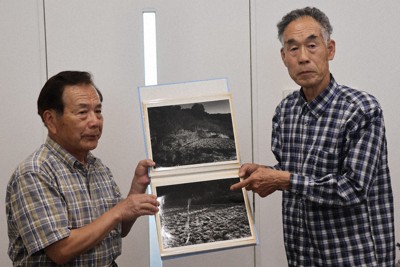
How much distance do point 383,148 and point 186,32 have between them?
1.15 metres

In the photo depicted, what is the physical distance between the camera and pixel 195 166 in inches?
63.9

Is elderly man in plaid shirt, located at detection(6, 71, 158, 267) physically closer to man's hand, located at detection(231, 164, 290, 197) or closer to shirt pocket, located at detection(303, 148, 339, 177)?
man's hand, located at detection(231, 164, 290, 197)

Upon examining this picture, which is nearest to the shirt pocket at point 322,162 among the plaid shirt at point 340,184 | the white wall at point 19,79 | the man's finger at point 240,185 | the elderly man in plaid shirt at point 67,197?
the plaid shirt at point 340,184

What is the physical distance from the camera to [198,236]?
62.1 inches

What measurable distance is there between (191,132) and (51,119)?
49cm

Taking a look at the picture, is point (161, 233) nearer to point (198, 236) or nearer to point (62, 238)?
point (198, 236)

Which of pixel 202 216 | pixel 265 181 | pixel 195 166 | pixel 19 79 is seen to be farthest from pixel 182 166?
pixel 19 79

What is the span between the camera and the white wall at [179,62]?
225cm

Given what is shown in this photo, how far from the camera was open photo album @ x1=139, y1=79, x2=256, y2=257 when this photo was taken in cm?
158

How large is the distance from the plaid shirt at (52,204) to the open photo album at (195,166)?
0.21 m

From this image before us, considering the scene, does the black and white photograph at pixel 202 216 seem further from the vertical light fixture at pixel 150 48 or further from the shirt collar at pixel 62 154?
the vertical light fixture at pixel 150 48

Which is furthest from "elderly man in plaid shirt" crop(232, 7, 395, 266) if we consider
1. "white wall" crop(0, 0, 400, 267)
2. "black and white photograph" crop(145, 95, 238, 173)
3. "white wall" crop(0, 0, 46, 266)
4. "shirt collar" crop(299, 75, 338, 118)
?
"white wall" crop(0, 0, 46, 266)

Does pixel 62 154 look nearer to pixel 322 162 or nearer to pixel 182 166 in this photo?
pixel 182 166

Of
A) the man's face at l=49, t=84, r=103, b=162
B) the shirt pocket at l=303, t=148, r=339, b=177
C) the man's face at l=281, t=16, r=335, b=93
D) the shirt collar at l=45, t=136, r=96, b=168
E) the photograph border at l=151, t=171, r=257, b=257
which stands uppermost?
the man's face at l=281, t=16, r=335, b=93
